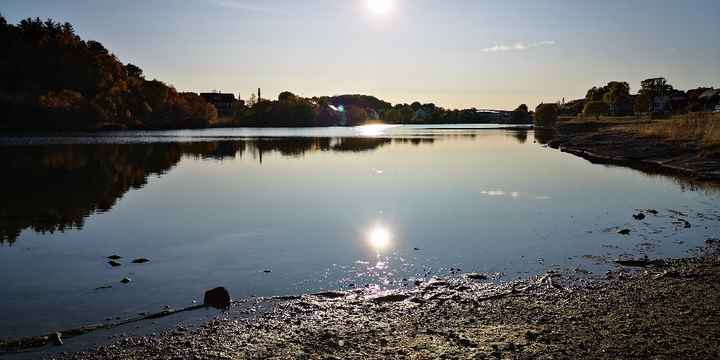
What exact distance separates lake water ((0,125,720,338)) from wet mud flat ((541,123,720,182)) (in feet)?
11.4

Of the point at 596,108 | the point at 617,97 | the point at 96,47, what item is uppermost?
the point at 96,47

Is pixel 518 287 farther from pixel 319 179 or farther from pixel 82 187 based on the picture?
pixel 82 187

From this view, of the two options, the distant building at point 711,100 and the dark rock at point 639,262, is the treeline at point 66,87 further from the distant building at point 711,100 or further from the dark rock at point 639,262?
the distant building at point 711,100

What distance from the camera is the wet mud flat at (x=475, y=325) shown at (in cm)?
899

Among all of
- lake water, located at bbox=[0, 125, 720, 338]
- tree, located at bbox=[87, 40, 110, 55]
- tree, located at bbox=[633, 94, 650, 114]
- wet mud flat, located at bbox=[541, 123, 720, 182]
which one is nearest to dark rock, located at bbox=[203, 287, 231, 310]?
lake water, located at bbox=[0, 125, 720, 338]

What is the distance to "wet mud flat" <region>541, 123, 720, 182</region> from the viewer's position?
3842 centimetres

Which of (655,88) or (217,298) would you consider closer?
(217,298)

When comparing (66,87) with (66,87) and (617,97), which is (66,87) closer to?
(66,87)

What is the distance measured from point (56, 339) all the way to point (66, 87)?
15967 centimetres

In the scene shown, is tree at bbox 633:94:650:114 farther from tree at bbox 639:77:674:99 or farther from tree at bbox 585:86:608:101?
tree at bbox 585:86:608:101

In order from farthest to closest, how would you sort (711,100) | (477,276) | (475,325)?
(711,100), (477,276), (475,325)

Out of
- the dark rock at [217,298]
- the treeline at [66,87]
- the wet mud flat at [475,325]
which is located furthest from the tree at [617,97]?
the dark rock at [217,298]

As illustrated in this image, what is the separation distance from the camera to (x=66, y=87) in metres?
148

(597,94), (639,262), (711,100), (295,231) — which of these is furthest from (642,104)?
(295,231)
